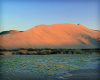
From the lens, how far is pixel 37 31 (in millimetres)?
34812

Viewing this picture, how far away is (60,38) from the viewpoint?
3250cm

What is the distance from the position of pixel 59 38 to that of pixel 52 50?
414 cm

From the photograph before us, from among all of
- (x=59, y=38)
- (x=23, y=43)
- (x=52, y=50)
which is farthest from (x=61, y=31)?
(x=23, y=43)

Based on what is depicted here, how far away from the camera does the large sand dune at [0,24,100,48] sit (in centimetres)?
3072

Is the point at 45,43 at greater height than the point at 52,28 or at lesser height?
lesser

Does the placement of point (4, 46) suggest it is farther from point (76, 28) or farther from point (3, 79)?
point (3, 79)

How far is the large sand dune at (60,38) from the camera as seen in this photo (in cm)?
3072

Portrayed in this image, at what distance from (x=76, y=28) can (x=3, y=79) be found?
2493cm

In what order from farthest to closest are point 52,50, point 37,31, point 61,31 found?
1. point 37,31
2. point 61,31
3. point 52,50

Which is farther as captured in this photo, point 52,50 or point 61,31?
point 61,31

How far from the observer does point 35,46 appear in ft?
102

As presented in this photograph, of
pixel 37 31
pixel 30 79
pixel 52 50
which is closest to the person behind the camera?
pixel 30 79

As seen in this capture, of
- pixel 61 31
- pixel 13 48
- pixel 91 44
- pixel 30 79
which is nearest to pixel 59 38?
pixel 61 31

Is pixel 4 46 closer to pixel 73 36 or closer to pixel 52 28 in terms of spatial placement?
pixel 52 28
